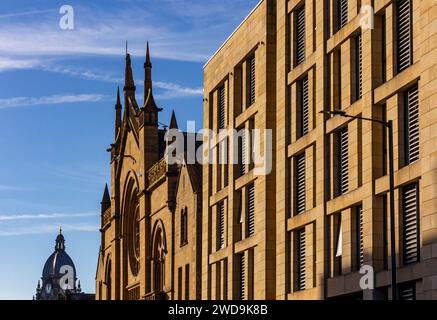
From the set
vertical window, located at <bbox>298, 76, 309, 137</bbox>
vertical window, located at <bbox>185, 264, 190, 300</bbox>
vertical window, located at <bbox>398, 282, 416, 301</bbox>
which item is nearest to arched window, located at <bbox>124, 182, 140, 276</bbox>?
vertical window, located at <bbox>185, 264, 190, 300</bbox>

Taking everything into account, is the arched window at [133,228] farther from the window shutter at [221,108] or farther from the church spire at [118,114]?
the window shutter at [221,108]

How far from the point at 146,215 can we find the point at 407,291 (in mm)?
51274

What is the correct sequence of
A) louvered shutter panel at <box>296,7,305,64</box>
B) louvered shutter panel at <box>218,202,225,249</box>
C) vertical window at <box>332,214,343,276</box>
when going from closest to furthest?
vertical window at <box>332,214,343,276</box>, louvered shutter panel at <box>296,7,305,64</box>, louvered shutter panel at <box>218,202,225,249</box>

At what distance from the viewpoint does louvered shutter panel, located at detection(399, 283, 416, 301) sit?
4394 cm

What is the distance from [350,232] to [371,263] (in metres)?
2.78

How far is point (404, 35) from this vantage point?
45.4 m

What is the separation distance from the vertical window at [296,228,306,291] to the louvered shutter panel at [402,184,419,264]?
11.0m

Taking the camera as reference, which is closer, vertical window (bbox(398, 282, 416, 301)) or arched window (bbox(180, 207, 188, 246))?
vertical window (bbox(398, 282, 416, 301))

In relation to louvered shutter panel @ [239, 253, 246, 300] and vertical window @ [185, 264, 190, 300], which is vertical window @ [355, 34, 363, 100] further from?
vertical window @ [185, 264, 190, 300]

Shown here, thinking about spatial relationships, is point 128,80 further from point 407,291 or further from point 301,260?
point 407,291

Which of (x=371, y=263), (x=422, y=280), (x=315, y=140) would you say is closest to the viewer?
(x=422, y=280)

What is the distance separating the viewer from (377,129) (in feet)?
154
